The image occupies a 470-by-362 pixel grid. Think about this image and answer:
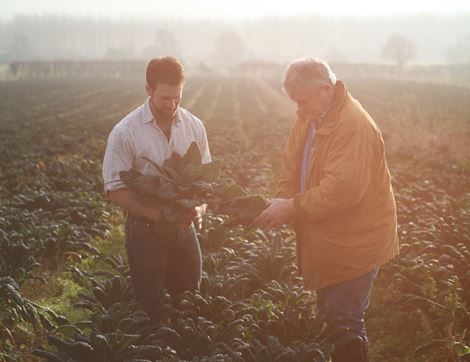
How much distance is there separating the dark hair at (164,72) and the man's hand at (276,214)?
3.64 ft

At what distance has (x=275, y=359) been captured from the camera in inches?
190

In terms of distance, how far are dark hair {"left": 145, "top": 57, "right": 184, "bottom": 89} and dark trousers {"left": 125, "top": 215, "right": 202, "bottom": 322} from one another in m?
1.03

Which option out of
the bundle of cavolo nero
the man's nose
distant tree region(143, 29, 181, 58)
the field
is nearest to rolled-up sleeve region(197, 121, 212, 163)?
the bundle of cavolo nero

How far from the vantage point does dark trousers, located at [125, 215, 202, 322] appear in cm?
461

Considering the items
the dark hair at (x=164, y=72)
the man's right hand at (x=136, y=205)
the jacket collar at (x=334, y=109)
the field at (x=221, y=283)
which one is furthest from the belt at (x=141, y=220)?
the jacket collar at (x=334, y=109)

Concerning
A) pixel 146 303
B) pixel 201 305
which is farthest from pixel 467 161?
pixel 146 303

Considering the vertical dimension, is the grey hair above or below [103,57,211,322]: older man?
above

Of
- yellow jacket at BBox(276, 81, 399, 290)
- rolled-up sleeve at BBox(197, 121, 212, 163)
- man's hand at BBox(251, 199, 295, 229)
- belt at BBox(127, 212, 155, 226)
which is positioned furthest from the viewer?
rolled-up sleeve at BBox(197, 121, 212, 163)

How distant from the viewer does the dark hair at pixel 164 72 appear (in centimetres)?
432

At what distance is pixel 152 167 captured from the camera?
4555 mm

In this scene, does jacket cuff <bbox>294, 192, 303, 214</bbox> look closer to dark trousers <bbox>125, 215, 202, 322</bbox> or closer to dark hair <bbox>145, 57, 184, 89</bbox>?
dark trousers <bbox>125, 215, 202, 322</bbox>

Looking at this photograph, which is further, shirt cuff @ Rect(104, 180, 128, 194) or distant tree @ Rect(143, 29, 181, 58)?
distant tree @ Rect(143, 29, 181, 58)

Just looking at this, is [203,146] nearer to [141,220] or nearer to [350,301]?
[141,220]

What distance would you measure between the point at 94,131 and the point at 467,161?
14.3 meters
